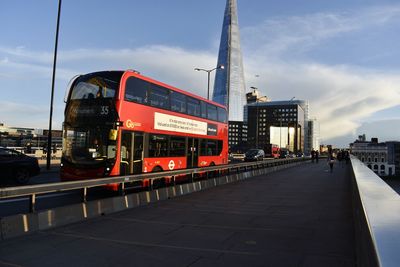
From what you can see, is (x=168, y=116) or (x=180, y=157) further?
(x=180, y=157)

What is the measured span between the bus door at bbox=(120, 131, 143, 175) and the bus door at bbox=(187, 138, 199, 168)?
15.1ft

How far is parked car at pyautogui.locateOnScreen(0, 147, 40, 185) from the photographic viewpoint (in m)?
16.4

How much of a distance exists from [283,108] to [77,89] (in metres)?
123

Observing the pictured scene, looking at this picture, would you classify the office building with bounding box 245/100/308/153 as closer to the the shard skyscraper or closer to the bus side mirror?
the the shard skyscraper

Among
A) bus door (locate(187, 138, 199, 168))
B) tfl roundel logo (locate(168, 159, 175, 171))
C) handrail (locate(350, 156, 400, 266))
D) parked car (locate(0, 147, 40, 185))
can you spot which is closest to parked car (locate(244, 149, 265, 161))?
bus door (locate(187, 138, 199, 168))

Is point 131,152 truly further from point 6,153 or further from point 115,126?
point 6,153

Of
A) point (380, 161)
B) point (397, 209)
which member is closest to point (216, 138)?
point (397, 209)

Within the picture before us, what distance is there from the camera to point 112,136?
45.4ft

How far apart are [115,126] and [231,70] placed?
4413 inches

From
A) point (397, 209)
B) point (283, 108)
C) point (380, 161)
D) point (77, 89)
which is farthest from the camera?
point (283, 108)

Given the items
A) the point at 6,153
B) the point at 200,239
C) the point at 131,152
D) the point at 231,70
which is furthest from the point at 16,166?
the point at 231,70

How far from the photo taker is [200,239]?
770 centimetres

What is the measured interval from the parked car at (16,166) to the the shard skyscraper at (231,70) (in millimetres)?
91530

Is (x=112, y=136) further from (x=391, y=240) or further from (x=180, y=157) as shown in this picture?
(x=391, y=240)
